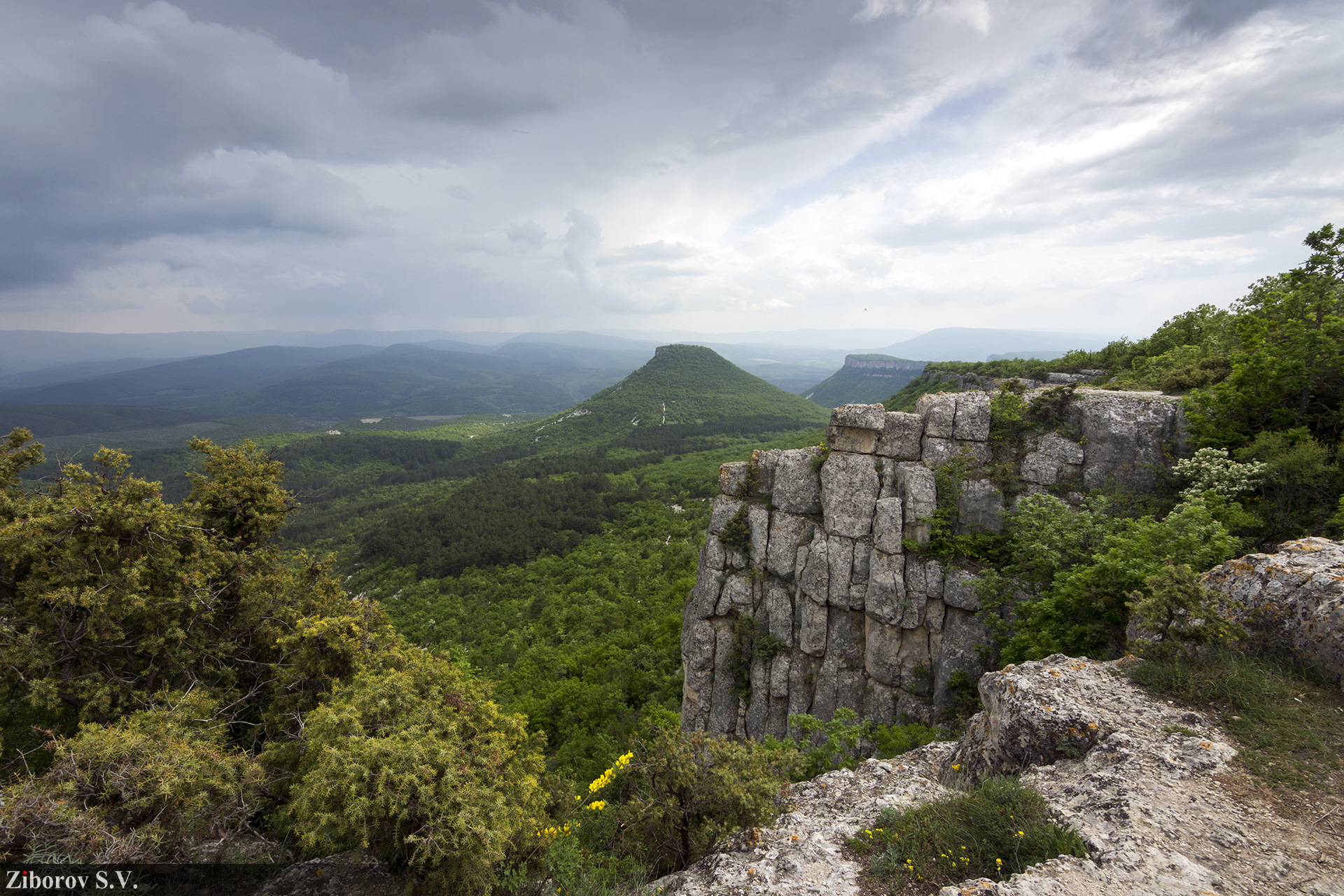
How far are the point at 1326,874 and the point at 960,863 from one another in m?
3.88

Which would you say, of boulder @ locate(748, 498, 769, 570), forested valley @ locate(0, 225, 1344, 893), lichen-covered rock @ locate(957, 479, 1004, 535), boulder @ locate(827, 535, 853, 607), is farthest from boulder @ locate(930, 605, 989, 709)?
boulder @ locate(748, 498, 769, 570)

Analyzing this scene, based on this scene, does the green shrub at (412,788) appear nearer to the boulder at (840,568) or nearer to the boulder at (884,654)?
the boulder at (840,568)

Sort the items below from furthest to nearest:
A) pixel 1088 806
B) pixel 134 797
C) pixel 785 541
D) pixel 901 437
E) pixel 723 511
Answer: pixel 723 511
pixel 785 541
pixel 901 437
pixel 134 797
pixel 1088 806

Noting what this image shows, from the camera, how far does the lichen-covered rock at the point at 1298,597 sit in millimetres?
7906

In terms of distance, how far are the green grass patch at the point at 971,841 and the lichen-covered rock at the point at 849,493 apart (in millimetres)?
13999

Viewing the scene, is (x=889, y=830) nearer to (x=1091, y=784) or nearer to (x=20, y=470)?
(x=1091, y=784)

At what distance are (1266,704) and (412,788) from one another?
14402mm

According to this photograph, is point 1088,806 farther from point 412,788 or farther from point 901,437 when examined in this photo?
point 901,437

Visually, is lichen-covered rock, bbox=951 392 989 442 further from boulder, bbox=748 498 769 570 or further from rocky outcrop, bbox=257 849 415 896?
rocky outcrop, bbox=257 849 415 896

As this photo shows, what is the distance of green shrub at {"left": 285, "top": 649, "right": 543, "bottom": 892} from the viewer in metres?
7.95

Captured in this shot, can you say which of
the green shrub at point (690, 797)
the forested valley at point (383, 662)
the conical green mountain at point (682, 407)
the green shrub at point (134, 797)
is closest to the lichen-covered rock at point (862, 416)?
the forested valley at point (383, 662)

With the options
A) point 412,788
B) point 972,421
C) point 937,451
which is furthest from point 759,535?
point 412,788

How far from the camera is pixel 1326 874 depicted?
216 inches

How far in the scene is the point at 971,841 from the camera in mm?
7074
